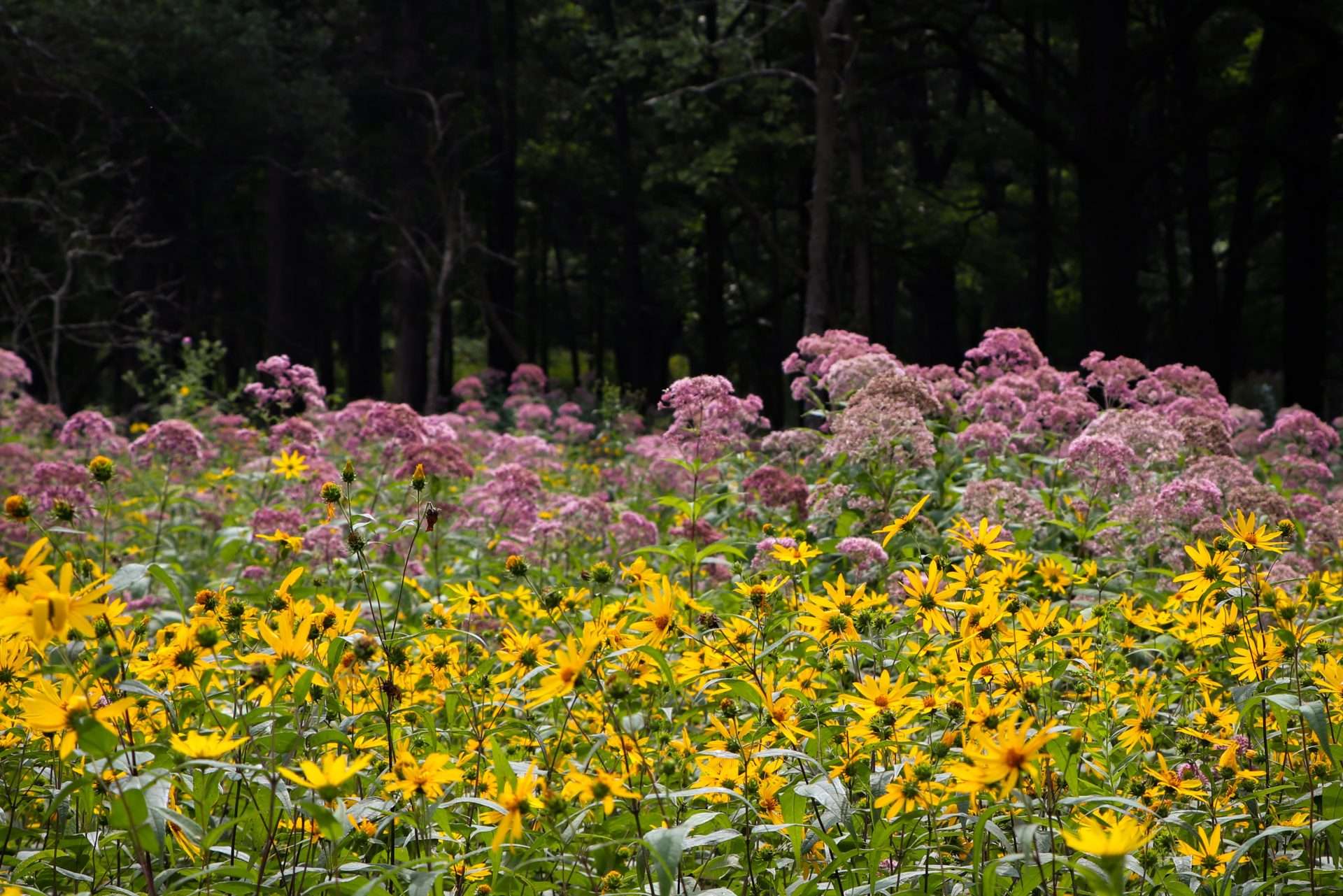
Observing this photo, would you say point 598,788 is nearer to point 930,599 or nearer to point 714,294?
point 930,599

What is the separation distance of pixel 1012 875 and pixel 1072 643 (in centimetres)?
92

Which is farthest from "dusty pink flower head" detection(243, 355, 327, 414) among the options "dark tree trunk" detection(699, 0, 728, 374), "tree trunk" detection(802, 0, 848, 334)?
A: "dark tree trunk" detection(699, 0, 728, 374)

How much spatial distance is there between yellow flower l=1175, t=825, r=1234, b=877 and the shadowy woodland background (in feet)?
31.8

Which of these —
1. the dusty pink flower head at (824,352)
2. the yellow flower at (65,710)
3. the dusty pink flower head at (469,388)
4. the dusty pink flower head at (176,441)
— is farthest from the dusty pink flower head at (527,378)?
the yellow flower at (65,710)

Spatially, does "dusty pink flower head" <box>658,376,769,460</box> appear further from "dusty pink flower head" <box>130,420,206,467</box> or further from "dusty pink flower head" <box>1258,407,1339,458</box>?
"dusty pink flower head" <box>1258,407,1339,458</box>

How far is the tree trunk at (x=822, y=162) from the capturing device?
11883mm

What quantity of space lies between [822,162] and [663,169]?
9.11 m

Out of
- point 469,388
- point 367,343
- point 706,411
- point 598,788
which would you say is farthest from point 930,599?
point 367,343

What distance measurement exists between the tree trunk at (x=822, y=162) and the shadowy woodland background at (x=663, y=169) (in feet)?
0.13

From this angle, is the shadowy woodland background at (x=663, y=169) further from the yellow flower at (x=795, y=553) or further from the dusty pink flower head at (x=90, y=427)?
the yellow flower at (x=795, y=553)

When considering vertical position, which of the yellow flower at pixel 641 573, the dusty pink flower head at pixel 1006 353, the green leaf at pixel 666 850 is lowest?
the green leaf at pixel 666 850

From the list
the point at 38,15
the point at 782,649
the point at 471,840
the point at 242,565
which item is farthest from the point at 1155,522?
the point at 38,15

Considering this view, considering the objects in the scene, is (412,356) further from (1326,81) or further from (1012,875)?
(1012,875)

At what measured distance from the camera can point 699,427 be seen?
520 centimetres
